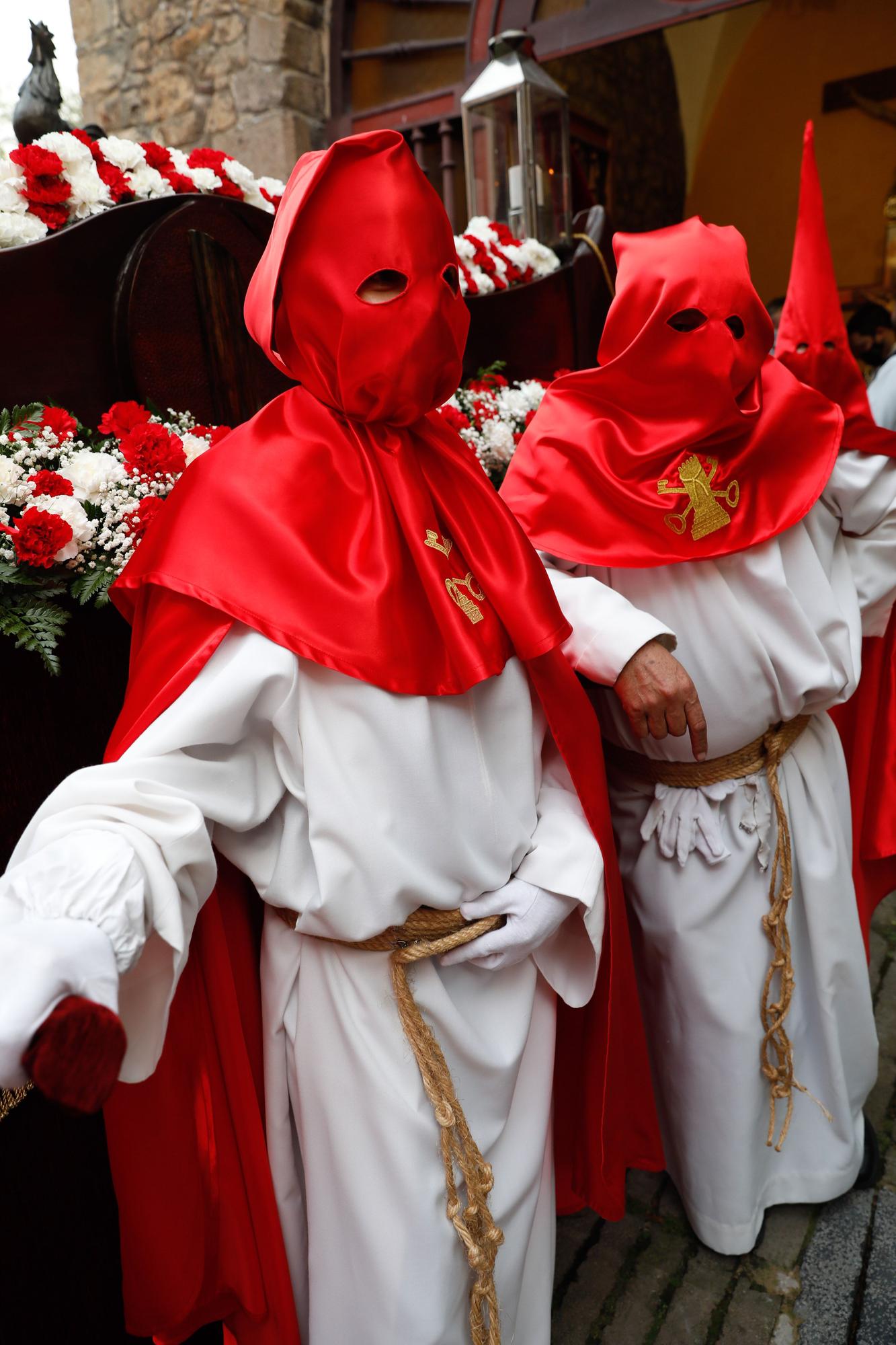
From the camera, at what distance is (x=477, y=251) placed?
3.27 m

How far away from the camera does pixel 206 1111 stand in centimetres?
155

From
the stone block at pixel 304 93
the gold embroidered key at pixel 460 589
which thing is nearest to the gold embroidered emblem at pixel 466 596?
the gold embroidered key at pixel 460 589

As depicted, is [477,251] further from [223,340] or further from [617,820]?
[617,820]

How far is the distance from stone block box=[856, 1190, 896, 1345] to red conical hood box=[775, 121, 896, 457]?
2032 mm

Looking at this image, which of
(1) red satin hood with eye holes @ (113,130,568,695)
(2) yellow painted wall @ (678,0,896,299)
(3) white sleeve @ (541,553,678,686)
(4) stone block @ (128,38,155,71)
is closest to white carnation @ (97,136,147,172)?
(1) red satin hood with eye holes @ (113,130,568,695)

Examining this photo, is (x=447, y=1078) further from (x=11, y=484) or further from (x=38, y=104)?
(x=38, y=104)

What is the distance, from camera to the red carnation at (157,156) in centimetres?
225

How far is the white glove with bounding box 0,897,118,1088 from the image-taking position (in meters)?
0.90

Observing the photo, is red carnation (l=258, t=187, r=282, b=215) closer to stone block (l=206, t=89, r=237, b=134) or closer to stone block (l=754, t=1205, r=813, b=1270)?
stone block (l=754, t=1205, r=813, b=1270)

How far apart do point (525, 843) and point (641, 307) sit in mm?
1171

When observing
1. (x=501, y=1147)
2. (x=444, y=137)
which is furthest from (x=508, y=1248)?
(x=444, y=137)

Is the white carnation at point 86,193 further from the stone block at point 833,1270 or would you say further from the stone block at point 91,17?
the stone block at point 91,17

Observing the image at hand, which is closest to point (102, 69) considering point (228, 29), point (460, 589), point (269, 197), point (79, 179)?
point (228, 29)

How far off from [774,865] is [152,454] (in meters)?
1.65
